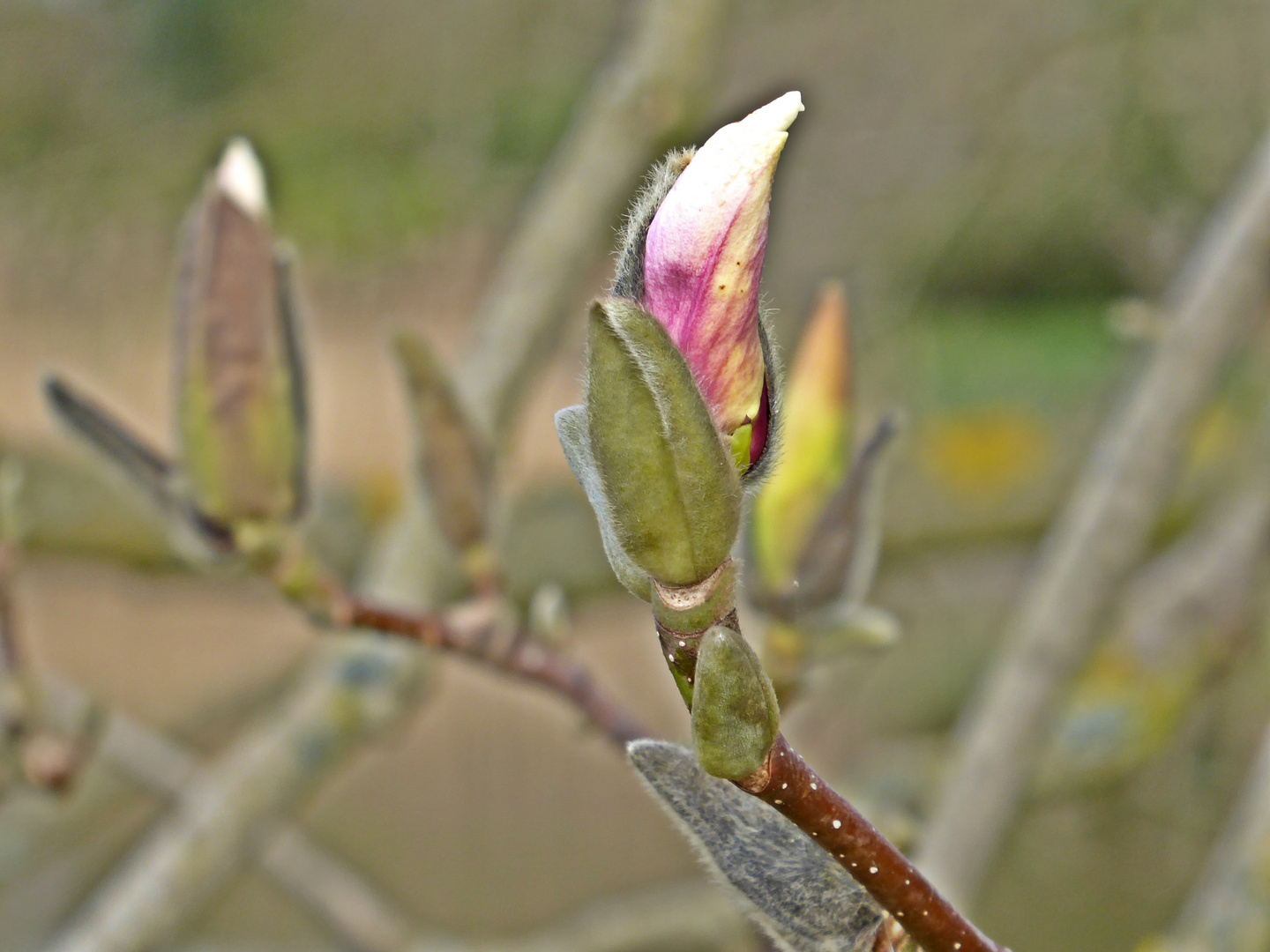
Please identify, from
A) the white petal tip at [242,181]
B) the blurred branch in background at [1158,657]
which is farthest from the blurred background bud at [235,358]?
the blurred branch in background at [1158,657]

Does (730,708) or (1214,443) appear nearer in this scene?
(730,708)

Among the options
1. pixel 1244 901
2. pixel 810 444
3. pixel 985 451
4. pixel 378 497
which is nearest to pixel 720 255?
pixel 810 444

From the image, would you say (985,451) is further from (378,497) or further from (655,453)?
(655,453)

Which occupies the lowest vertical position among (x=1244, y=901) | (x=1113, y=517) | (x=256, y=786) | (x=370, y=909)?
(x=370, y=909)

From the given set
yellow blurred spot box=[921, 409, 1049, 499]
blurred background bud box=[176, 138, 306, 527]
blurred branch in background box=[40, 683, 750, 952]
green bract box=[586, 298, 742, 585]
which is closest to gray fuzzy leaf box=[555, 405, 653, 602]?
green bract box=[586, 298, 742, 585]

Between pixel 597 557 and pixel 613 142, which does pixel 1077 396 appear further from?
pixel 613 142

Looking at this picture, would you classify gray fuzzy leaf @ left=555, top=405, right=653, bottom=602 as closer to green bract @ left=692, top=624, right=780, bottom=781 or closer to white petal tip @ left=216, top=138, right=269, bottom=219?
green bract @ left=692, top=624, right=780, bottom=781

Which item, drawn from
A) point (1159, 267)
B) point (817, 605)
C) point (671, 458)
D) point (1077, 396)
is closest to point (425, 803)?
point (1077, 396)
